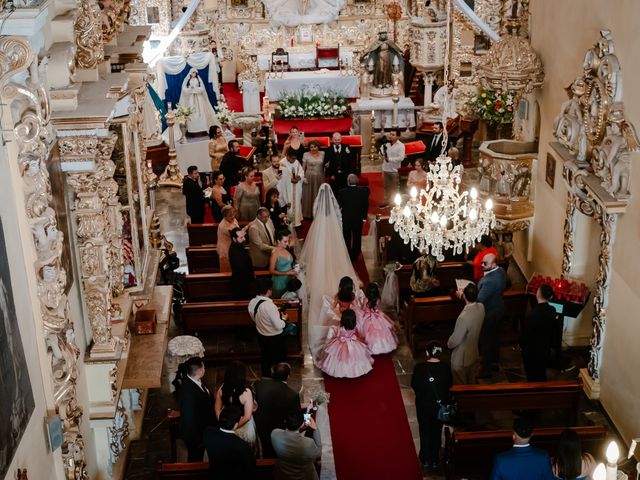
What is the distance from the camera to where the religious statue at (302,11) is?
25500mm

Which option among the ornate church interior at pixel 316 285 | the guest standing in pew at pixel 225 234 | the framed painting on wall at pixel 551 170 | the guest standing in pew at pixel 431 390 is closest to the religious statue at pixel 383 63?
the ornate church interior at pixel 316 285

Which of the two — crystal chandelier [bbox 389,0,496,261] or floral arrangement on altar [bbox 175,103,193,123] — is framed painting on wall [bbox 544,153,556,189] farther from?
floral arrangement on altar [bbox 175,103,193,123]

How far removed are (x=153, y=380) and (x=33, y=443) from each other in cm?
321

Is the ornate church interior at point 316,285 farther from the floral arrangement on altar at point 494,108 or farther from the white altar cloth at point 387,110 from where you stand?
the white altar cloth at point 387,110

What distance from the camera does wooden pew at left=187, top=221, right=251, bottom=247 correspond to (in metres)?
15.3

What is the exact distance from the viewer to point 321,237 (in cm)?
1371

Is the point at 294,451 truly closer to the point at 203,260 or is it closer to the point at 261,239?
the point at 261,239

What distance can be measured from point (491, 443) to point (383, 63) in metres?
15.4

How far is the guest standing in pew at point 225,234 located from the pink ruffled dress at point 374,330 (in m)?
2.24

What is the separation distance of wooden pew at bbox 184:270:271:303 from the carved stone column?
4.16m

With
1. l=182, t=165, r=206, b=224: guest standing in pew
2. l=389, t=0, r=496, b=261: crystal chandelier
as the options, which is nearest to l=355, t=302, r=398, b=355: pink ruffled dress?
l=389, t=0, r=496, b=261: crystal chandelier

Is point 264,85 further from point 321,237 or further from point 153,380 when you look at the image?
point 153,380

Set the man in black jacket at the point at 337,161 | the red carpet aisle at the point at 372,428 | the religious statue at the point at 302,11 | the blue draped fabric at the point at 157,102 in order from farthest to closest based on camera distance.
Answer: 1. the religious statue at the point at 302,11
2. the blue draped fabric at the point at 157,102
3. the man in black jacket at the point at 337,161
4. the red carpet aisle at the point at 372,428

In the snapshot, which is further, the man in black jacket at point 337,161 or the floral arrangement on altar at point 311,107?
the floral arrangement on altar at point 311,107
